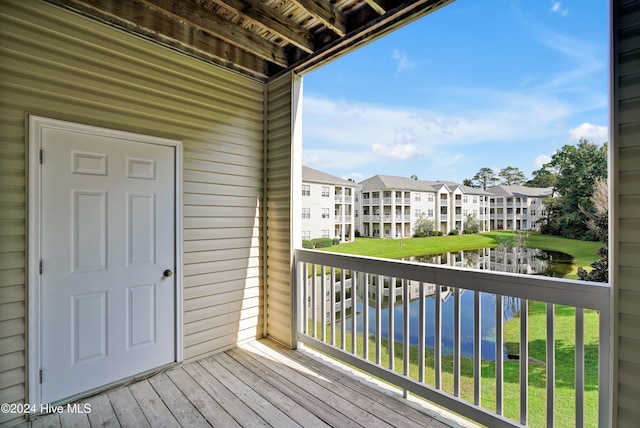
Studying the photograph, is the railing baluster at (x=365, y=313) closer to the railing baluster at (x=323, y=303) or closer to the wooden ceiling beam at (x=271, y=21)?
the railing baluster at (x=323, y=303)

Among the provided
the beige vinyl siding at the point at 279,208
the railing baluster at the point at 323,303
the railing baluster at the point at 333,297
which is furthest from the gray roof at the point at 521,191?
the beige vinyl siding at the point at 279,208

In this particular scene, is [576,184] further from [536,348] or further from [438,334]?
[438,334]

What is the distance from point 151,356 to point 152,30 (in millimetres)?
2855

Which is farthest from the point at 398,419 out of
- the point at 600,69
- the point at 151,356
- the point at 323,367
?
the point at 600,69

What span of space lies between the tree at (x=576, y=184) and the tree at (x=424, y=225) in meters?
0.73

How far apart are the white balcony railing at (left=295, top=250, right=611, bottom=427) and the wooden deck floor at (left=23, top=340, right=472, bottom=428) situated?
0.70 feet

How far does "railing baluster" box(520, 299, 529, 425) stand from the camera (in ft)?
5.99

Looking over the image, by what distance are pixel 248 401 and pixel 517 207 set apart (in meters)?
2.36

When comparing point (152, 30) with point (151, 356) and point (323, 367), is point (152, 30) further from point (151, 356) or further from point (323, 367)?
point (323, 367)

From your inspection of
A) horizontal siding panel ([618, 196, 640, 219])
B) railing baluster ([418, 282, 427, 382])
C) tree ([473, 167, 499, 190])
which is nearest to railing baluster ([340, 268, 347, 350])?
railing baluster ([418, 282, 427, 382])

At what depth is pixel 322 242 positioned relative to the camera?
312cm

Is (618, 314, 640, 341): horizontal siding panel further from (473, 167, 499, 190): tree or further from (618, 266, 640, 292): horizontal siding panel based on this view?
(473, 167, 499, 190): tree

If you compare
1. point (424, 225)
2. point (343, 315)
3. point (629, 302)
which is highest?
point (424, 225)

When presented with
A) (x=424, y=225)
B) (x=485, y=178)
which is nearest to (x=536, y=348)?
(x=424, y=225)
